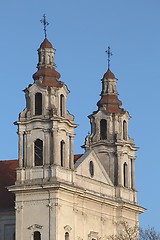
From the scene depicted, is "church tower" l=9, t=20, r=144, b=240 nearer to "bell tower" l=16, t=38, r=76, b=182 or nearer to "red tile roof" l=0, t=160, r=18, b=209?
"bell tower" l=16, t=38, r=76, b=182

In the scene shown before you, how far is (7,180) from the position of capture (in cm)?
9712

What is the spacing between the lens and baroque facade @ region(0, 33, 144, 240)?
90.3 meters

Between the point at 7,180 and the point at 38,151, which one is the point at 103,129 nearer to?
the point at 7,180

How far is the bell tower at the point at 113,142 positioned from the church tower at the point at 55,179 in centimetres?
145

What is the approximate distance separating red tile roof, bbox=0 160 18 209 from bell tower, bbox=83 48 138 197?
250 inches

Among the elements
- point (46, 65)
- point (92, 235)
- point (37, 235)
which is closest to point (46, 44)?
point (46, 65)

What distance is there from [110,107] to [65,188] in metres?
13.8

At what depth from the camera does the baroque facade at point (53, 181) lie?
296 ft

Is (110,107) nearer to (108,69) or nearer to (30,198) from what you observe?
(108,69)

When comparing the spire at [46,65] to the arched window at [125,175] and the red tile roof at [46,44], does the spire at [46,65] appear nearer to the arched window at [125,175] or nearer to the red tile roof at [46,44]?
the red tile roof at [46,44]

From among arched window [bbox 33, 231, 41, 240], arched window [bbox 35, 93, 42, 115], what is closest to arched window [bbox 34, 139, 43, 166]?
arched window [bbox 35, 93, 42, 115]

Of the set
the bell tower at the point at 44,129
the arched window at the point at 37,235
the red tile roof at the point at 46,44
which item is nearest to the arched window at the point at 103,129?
the bell tower at the point at 44,129

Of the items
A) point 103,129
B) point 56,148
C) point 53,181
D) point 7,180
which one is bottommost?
point 53,181

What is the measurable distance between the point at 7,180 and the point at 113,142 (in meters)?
9.83
